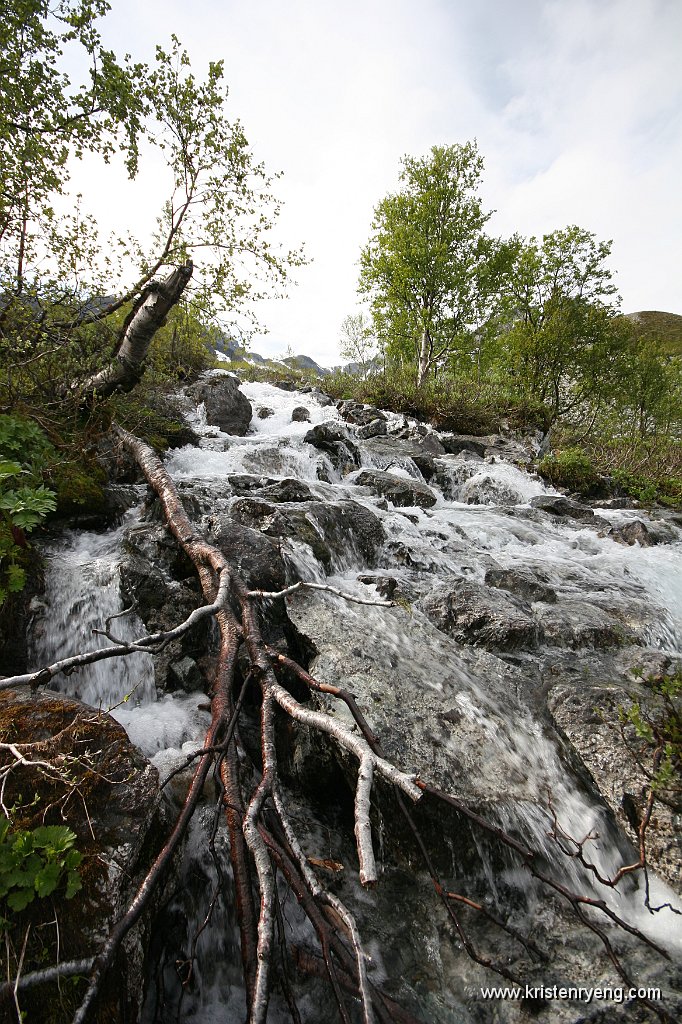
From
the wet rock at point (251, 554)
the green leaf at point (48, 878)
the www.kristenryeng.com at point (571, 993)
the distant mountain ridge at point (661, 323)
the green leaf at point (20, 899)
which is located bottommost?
the www.kristenryeng.com at point (571, 993)

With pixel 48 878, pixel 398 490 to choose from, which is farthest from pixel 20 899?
pixel 398 490

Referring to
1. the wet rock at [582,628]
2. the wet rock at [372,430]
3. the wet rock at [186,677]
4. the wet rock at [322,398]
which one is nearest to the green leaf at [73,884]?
the wet rock at [186,677]

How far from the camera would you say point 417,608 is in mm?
5410

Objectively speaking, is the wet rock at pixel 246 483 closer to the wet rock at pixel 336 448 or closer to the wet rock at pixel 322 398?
the wet rock at pixel 336 448

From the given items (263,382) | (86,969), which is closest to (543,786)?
(86,969)

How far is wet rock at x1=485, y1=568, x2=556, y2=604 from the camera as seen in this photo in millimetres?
6286

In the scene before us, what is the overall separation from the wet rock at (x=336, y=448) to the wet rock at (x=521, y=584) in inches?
259

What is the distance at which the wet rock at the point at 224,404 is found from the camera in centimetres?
1507

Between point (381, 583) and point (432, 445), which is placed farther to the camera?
point (432, 445)

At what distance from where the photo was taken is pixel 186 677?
409 cm

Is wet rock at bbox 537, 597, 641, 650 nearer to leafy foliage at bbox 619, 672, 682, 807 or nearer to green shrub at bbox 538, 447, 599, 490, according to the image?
leafy foliage at bbox 619, 672, 682, 807

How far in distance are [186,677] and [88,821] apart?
81.2 inches

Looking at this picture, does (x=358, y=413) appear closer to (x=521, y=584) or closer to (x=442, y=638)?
(x=521, y=584)

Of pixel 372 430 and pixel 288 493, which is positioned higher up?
pixel 372 430
